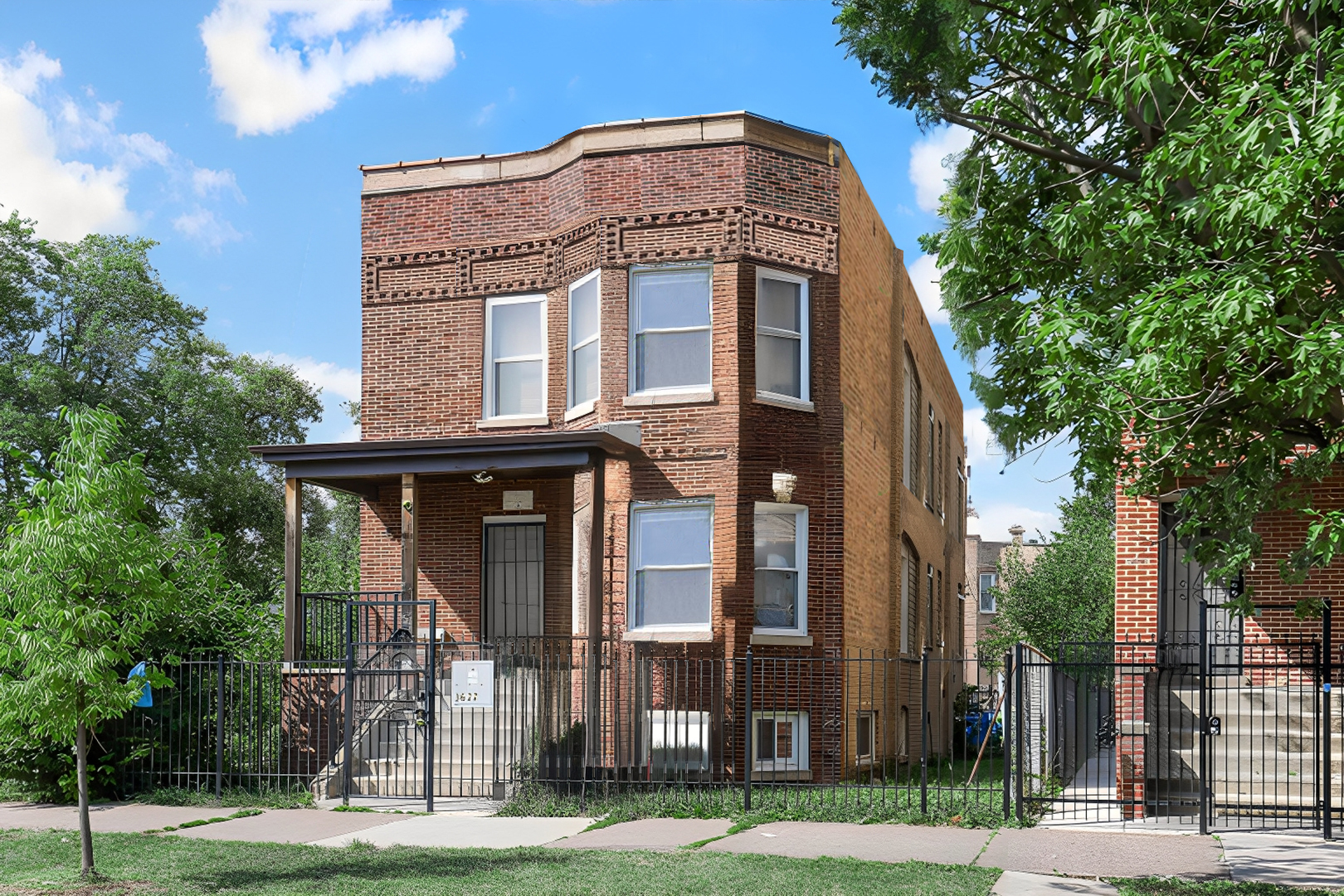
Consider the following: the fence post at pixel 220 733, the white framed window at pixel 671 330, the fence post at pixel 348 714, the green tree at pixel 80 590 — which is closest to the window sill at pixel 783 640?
the white framed window at pixel 671 330

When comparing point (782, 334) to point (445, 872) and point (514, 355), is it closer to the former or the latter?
point (514, 355)

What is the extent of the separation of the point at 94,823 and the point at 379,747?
3455mm

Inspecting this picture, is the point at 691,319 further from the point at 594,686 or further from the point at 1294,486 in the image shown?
the point at 1294,486

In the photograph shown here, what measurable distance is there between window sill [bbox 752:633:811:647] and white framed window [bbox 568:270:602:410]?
3.99 meters

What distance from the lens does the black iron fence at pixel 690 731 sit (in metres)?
14.2

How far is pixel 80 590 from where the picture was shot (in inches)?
428

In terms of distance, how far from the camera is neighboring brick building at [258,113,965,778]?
17.9m

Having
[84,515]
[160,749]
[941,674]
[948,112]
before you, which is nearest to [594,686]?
[160,749]

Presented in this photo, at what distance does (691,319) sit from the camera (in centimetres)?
1838

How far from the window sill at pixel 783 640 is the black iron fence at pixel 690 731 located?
24cm

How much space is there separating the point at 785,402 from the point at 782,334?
0.98m

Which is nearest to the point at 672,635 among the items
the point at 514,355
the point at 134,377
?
the point at 514,355

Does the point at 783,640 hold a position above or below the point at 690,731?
above

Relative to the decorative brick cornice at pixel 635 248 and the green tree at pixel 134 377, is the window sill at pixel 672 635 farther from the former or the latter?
the green tree at pixel 134 377
